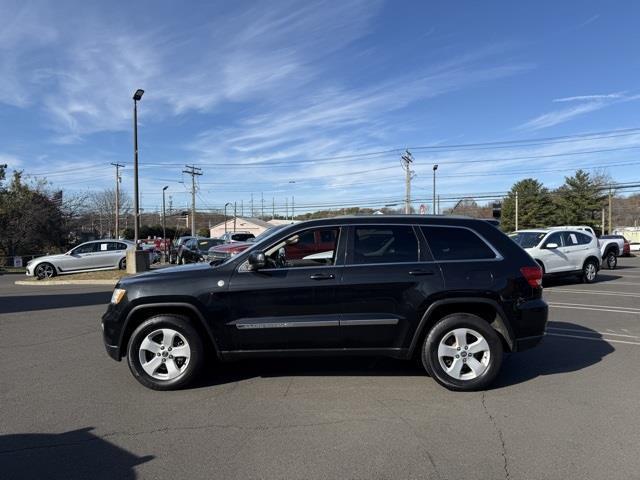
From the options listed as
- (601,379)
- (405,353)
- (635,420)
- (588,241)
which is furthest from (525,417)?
(588,241)

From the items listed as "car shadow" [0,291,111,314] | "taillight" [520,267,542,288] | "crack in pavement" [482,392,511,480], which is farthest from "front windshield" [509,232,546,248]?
"car shadow" [0,291,111,314]

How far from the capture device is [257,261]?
16.3 ft

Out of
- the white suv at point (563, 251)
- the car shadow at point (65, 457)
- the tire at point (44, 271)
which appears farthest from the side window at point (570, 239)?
the tire at point (44, 271)

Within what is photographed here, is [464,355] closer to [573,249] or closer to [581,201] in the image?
[573,249]

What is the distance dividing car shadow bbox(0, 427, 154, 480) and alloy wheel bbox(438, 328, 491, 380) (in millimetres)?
2930

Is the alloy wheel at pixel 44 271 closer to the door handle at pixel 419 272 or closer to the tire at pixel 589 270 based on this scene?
the door handle at pixel 419 272

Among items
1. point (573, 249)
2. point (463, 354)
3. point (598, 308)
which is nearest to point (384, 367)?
point (463, 354)

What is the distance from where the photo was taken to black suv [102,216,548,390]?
502 cm

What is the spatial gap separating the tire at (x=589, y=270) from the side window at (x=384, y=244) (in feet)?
40.5

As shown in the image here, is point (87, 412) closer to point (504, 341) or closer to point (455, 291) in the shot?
point (455, 291)

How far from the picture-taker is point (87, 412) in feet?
14.9

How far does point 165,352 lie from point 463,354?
10.1 feet

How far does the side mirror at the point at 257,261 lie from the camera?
4963mm

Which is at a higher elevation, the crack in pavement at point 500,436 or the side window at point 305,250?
the side window at point 305,250
